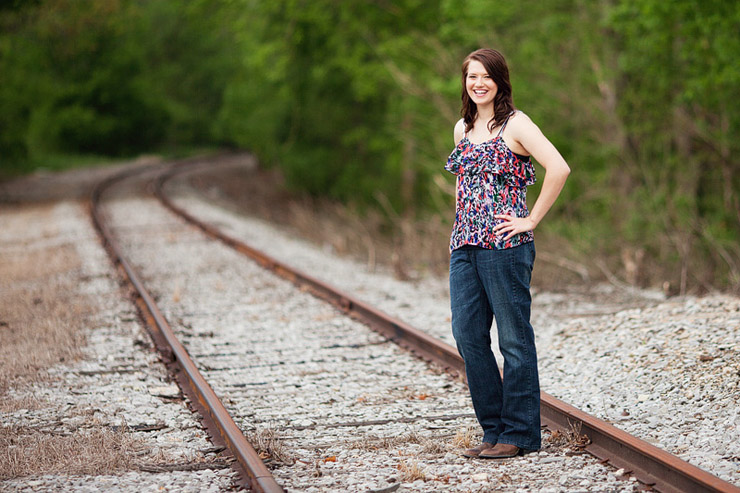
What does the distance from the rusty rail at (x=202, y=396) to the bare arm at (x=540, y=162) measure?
170 centimetres

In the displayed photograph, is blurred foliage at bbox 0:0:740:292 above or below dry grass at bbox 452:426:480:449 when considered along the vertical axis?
above

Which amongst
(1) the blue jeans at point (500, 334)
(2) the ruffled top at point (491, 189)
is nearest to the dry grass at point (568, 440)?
(1) the blue jeans at point (500, 334)

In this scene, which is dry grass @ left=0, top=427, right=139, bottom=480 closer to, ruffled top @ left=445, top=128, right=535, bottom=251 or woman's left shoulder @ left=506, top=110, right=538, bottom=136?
ruffled top @ left=445, top=128, right=535, bottom=251

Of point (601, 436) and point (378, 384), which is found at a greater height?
point (601, 436)

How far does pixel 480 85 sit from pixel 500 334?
1.30m

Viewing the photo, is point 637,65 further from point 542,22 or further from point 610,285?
point 610,285

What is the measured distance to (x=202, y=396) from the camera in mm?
5566

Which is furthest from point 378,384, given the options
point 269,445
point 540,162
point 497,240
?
point 540,162

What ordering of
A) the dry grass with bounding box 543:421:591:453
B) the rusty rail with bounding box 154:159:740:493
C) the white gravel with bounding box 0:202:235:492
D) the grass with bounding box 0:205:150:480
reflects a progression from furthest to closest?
1. the dry grass with bounding box 543:421:591:453
2. the grass with bounding box 0:205:150:480
3. the white gravel with bounding box 0:202:235:492
4. the rusty rail with bounding box 154:159:740:493

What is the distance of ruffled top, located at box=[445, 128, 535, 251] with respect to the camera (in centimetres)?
438

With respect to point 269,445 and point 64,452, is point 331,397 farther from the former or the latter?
point 64,452

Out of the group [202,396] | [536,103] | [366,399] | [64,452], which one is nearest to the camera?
[64,452]

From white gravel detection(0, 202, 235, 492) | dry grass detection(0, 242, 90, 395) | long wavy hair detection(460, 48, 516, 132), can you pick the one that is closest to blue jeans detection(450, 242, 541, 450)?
long wavy hair detection(460, 48, 516, 132)

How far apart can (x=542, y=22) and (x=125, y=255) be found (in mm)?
8826
